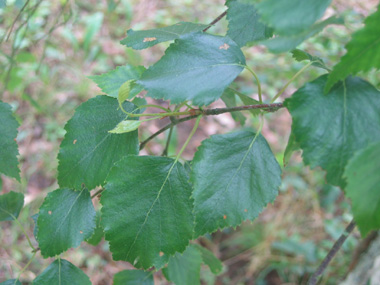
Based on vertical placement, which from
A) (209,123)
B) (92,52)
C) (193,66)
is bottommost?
(209,123)

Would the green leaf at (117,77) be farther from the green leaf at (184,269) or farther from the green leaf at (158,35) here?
the green leaf at (184,269)

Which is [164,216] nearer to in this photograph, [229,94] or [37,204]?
[229,94]

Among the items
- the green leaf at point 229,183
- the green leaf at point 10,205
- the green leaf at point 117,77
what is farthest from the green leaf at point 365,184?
the green leaf at point 10,205

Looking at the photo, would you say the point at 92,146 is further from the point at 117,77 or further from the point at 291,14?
the point at 291,14

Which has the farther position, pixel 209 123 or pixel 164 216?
pixel 209 123

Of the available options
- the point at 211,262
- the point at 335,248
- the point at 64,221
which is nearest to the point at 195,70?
the point at 64,221

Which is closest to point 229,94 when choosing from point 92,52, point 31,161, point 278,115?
point 31,161
